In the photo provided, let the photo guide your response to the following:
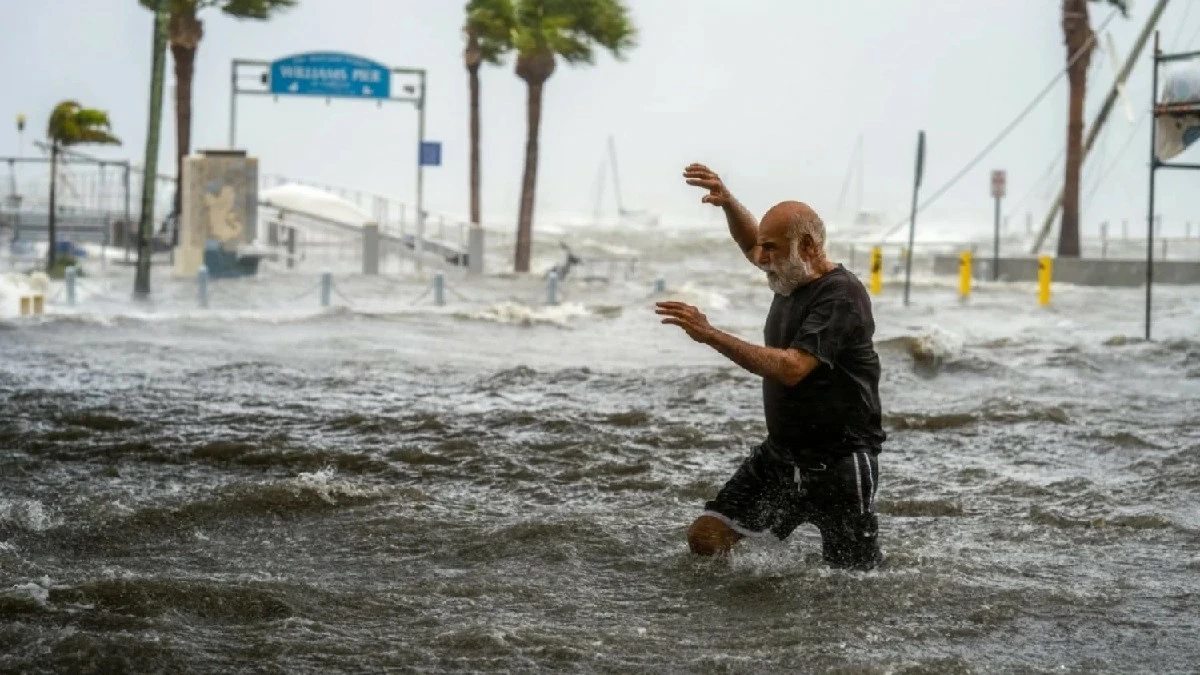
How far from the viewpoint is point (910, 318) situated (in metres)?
23.6

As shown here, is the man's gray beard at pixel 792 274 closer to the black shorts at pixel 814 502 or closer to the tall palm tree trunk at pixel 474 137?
the black shorts at pixel 814 502

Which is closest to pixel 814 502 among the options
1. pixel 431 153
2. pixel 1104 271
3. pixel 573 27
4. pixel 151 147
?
pixel 151 147

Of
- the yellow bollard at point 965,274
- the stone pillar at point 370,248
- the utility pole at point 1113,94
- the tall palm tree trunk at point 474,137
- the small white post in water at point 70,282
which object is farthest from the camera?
the tall palm tree trunk at point 474,137

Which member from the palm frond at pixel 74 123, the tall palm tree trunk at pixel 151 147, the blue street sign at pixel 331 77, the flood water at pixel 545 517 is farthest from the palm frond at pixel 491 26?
the flood water at pixel 545 517

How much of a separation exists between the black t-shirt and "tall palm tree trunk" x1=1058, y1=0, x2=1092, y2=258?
3326cm

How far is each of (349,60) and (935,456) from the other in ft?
97.3

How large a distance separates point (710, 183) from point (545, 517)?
237 centimetres

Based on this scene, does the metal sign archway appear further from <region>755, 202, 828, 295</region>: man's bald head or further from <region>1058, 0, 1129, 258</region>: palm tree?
<region>755, 202, 828, 295</region>: man's bald head

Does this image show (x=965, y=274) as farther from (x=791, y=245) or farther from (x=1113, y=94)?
(x=791, y=245)

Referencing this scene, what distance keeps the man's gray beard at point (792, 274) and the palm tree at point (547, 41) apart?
33314 millimetres

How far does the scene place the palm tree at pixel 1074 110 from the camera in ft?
122

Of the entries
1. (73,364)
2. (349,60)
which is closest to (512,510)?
(73,364)

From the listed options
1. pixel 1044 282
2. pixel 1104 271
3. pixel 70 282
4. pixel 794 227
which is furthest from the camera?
pixel 1104 271

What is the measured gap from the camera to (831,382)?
5.50m
